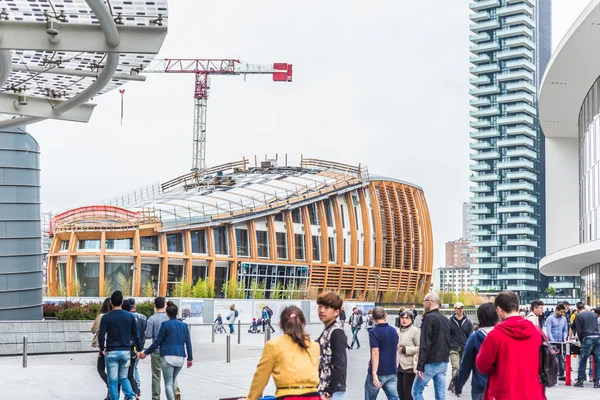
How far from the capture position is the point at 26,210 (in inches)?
1071

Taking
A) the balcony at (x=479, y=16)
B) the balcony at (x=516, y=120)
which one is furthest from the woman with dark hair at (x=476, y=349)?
the balcony at (x=479, y=16)

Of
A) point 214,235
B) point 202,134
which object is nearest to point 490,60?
point 202,134

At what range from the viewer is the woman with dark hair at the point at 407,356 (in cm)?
1145

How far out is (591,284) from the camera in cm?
4022

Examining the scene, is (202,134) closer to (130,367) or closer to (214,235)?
(214,235)

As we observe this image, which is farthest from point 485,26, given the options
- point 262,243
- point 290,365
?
point 290,365

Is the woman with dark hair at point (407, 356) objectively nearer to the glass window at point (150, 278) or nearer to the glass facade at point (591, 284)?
the glass facade at point (591, 284)

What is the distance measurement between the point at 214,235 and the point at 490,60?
105m

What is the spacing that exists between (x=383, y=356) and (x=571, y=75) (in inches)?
1196

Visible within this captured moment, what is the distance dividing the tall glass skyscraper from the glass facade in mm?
110091

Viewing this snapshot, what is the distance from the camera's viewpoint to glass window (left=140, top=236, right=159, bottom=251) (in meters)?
64.1

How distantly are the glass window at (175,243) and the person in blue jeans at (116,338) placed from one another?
53.7m

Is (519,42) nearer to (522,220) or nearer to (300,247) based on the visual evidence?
(522,220)

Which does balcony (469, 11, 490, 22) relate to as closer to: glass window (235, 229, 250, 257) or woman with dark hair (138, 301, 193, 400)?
glass window (235, 229, 250, 257)
